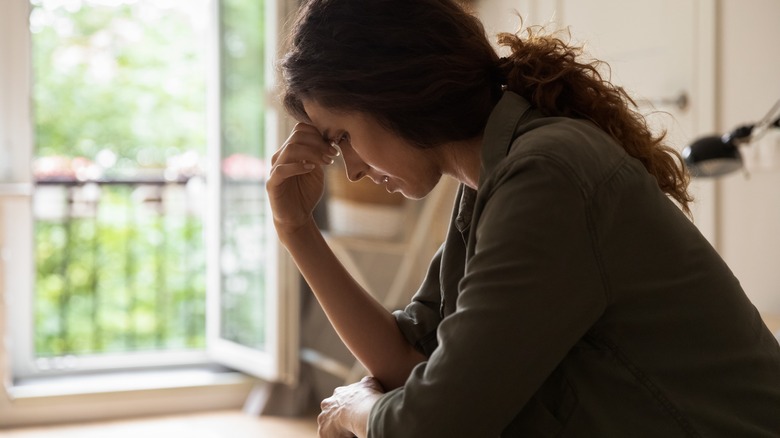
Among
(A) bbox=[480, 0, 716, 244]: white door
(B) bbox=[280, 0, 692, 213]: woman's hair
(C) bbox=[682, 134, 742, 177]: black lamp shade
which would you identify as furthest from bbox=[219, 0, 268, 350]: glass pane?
A: (B) bbox=[280, 0, 692, 213]: woman's hair

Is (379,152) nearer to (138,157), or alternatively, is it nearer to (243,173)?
(243,173)

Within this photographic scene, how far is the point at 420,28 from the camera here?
3.41 ft

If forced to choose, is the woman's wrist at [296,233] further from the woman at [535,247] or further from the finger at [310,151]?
the woman at [535,247]

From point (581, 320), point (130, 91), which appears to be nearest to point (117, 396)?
point (581, 320)

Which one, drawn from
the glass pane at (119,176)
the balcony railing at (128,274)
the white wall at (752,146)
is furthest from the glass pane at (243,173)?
the white wall at (752,146)

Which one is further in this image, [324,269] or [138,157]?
[138,157]

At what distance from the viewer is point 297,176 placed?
4.69 feet

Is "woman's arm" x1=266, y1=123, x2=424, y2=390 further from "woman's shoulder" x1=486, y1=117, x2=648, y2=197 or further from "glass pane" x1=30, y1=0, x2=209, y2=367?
"glass pane" x1=30, y1=0, x2=209, y2=367

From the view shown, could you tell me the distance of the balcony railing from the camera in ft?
17.4

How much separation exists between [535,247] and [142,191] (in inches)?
188

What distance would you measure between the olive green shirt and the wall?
134 centimetres

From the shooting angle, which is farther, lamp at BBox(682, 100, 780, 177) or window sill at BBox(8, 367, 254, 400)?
window sill at BBox(8, 367, 254, 400)

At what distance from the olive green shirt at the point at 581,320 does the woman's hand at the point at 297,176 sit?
366 mm

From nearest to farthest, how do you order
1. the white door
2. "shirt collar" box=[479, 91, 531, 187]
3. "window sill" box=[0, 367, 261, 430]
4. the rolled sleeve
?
the rolled sleeve
"shirt collar" box=[479, 91, 531, 187]
the white door
"window sill" box=[0, 367, 261, 430]
